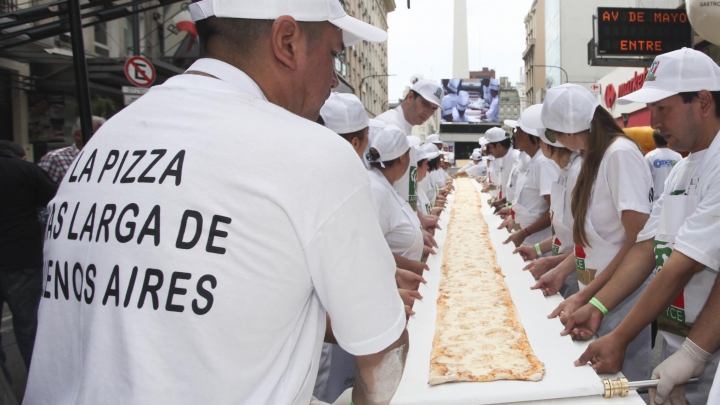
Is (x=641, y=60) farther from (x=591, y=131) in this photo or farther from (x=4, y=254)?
(x=4, y=254)

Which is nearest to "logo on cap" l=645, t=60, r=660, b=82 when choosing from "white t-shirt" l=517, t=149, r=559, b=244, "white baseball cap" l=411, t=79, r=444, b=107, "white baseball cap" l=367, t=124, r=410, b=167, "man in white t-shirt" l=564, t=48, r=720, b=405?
"man in white t-shirt" l=564, t=48, r=720, b=405

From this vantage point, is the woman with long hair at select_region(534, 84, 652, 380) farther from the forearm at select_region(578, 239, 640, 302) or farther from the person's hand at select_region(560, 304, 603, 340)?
the person's hand at select_region(560, 304, 603, 340)

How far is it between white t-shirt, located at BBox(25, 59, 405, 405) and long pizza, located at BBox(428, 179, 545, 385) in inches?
38.0

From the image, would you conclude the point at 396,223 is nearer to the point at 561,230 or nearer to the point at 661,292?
the point at 561,230

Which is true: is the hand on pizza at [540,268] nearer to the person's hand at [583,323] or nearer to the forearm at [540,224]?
the person's hand at [583,323]

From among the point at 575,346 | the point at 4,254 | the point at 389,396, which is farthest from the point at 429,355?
the point at 4,254

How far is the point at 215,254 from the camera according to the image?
900mm

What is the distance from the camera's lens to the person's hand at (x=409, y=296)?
2.58 m

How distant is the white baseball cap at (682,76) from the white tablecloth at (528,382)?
102 cm

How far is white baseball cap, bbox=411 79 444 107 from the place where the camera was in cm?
484

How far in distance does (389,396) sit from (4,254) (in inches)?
145

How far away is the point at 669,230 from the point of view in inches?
80.3

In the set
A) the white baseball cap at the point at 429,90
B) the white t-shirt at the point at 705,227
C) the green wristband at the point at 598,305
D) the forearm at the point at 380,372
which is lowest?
the green wristband at the point at 598,305

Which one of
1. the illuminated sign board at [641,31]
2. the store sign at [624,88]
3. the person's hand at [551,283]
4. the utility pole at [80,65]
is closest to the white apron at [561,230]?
the person's hand at [551,283]
